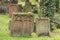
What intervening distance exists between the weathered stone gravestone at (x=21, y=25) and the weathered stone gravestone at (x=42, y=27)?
0.58 meters

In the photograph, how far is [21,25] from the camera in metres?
13.3

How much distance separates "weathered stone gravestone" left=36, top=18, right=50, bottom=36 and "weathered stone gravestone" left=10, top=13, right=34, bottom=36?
58 centimetres

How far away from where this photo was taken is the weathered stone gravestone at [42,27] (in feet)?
44.9

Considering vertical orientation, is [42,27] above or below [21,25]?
below

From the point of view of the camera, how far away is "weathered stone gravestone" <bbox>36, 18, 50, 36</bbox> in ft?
44.9

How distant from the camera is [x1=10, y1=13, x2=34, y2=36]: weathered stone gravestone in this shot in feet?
43.2

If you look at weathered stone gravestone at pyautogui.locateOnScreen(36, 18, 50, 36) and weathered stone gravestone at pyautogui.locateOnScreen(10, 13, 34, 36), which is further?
weathered stone gravestone at pyautogui.locateOnScreen(36, 18, 50, 36)

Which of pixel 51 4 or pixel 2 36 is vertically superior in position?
pixel 51 4

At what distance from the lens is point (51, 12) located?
15.9 meters

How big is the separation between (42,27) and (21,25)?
4.06 feet

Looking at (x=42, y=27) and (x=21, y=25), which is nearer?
(x=21, y=25)

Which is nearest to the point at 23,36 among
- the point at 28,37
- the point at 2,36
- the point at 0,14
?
the point at 28,37

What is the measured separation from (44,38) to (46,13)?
3.42 metres

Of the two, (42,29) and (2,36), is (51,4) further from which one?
(2,36)
